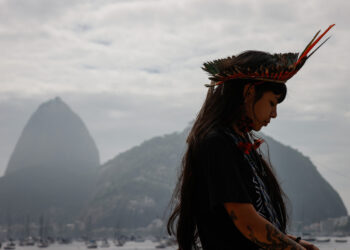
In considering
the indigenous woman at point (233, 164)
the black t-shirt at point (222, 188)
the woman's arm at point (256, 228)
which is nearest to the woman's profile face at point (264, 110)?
the indigenous woman at point (233, 164)

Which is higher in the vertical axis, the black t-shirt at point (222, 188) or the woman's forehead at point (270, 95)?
the woman's forehead at point (270, 95)

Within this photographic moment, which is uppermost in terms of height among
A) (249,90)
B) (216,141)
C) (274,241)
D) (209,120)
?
(249,90)

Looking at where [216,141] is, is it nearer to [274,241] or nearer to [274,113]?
[274,113]

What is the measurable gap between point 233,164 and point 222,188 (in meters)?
0.12

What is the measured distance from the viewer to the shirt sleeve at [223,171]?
7.41ft

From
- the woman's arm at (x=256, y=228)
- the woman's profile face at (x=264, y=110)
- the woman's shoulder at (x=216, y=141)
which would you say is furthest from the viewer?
the woman's profile face at (x=264, y=110)

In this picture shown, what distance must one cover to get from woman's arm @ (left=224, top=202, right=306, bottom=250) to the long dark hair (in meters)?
0.34

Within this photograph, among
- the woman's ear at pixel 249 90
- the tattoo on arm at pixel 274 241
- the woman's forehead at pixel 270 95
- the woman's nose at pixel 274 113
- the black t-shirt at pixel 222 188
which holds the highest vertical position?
the woman's ear at pixel 249 90

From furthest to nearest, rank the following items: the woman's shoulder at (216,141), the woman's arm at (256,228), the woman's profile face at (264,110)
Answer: the woman's profile face at (264,110) < the woman's shoulder at (216,141) < the woman's arm at (256,228)

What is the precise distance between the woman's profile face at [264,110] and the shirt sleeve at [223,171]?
0.20 meters

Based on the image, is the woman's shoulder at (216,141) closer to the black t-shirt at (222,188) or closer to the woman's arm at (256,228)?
the black t-shirt at (222,188)

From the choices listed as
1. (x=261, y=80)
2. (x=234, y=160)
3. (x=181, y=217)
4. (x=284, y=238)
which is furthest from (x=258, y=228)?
(x=261, y=80)

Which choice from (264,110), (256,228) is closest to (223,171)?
(256,228)

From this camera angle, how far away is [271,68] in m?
2.46
